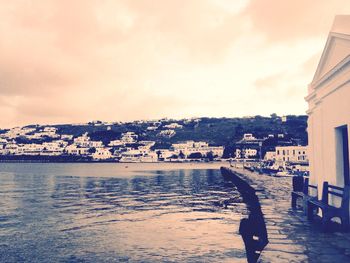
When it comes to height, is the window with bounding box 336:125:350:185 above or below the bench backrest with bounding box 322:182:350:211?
above

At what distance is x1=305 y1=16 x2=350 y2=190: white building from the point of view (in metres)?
10.3

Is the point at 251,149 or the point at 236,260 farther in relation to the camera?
the point at 251,149

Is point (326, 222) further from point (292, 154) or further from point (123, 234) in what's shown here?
point (292, 154)

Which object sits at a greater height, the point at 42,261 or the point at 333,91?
the point at 333,91

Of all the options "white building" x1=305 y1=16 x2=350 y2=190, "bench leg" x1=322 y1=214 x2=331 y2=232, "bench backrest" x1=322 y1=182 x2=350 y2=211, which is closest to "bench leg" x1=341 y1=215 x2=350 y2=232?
"bench backrest" x1=322 y1=182 x2=350 y2=211

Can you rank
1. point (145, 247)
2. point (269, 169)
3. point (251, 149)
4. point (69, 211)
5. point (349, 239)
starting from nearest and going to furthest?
1. point (349, 239)
2. point (145, 247)
3. point (69, 211)
4. point (269, 169)
5. point (251, 149)

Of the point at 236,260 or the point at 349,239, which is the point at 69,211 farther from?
the point at 349,239

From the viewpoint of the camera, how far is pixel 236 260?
10.4 metres

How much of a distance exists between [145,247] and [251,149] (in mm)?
184905

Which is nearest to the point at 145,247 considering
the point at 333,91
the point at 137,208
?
the point at 333,91

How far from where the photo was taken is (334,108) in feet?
36.6

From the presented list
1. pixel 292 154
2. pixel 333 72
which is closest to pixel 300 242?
pixel 333 72

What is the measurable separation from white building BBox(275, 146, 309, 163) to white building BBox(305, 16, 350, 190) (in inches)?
4359

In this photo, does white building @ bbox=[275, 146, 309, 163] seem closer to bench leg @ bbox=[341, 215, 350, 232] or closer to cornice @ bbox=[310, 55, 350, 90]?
cornice @ bbox=[310, 55, 350, 90]
